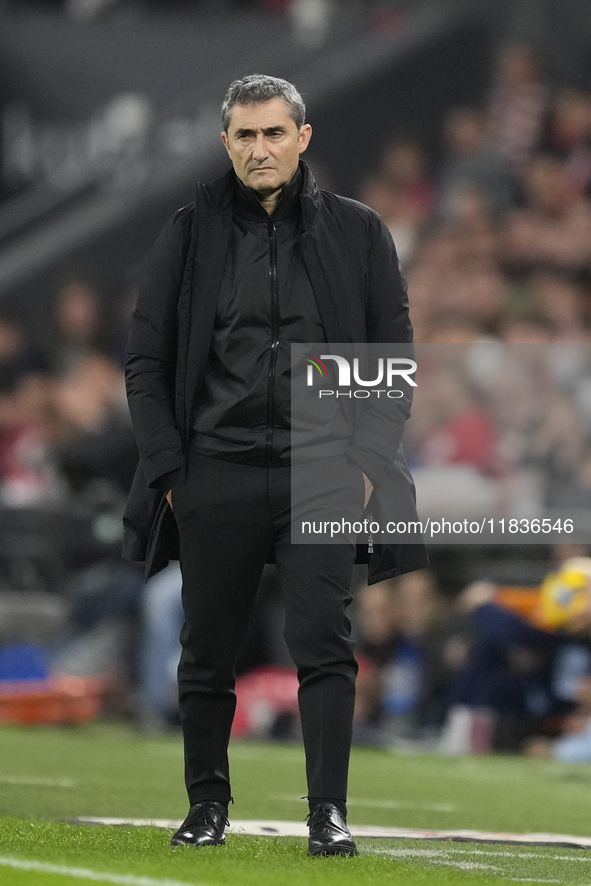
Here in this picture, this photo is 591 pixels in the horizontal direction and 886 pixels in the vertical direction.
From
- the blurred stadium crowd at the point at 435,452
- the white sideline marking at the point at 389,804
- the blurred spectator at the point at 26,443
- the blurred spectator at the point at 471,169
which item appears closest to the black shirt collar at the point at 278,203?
the white sideline marking at the point at 389,804

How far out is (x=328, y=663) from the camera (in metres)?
4.03

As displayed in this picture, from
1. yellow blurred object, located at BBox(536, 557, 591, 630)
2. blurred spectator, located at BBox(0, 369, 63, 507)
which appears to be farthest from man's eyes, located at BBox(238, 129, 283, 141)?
blurred spectator, located at BBox(0, 369, 63, 507)

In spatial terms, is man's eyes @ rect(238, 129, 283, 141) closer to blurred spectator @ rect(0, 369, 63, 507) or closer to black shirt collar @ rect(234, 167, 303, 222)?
black shirt collar @ rect(234, 167, 303, 222)

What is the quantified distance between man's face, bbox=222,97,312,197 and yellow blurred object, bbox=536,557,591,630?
460 cm

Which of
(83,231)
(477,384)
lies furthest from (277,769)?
(83,231)

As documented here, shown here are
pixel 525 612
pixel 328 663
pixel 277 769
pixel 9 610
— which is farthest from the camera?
pixel 9 610

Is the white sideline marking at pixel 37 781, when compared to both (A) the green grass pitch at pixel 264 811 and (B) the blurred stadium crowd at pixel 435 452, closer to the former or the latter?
(A) the green grass pitch at pixel 264 811

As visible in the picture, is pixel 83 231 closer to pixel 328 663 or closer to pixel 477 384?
pixel 477 384

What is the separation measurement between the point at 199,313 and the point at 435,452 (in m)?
6.78

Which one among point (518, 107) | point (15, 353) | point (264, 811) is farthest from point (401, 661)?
point (518, 107)

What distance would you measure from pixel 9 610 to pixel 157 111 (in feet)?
23.7

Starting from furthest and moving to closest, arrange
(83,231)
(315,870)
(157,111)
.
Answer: (157,111) → (83,231) → (315,870)

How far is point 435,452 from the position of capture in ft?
35.4

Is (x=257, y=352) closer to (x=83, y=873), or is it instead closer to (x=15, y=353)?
(x=83, y=873)
